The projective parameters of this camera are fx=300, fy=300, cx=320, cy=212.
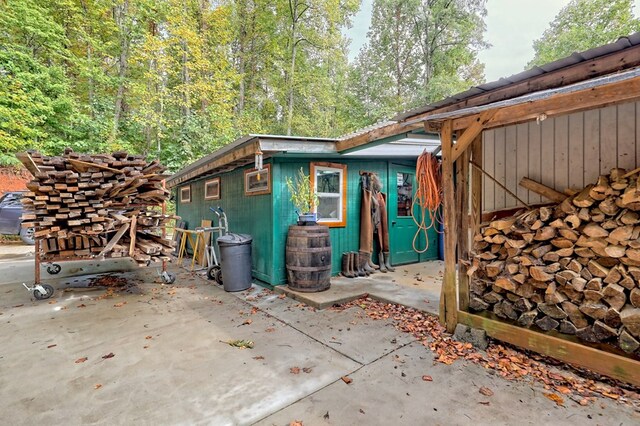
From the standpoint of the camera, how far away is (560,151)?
8.56 ft

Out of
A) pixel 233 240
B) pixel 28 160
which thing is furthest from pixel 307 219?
pixel 28 160

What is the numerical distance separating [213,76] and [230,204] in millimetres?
9635

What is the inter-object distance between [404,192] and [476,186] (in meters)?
3.34

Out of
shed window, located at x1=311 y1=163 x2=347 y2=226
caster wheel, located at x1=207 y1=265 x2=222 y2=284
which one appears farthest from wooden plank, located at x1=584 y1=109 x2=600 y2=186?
caster wheel, located at x1=207 y1=265 x2=222 y2=284

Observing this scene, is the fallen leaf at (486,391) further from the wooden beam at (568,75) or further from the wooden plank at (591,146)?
the wooden beam at (568,75)

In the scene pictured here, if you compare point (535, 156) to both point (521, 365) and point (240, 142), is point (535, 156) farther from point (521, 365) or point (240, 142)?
point (240, 142)

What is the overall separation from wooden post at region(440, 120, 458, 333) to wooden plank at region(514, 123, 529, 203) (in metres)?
0.60

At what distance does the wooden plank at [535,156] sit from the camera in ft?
8.96

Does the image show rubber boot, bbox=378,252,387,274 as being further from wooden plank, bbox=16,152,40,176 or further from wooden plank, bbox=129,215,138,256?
wooden plank, bbox=16,152,40,176

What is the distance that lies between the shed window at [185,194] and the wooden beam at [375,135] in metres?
6.16

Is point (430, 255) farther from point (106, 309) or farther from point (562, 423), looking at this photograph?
point (106, 309)

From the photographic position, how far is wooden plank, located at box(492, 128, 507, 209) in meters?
2.97

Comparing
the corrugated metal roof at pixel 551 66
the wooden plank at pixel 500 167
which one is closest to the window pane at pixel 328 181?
the corrugated metal roof at pixel 551 66

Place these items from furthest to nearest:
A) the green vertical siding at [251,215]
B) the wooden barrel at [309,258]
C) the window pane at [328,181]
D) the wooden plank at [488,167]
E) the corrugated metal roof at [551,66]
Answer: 1. the window pane at [328,181]
2. the green vertical siding at [251,215]
3. the wooden barrel at [309,258]
4. the wooden plank at [488,167]
5. the corrugated metal roof at [551,66]
